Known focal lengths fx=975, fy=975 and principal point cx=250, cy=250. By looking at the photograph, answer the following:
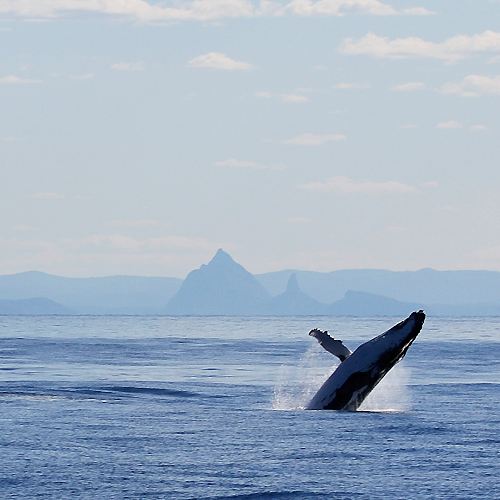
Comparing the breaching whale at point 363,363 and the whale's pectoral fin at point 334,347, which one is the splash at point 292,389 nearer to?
the breaching whale at point 363,363

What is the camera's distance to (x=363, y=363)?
16141 mm

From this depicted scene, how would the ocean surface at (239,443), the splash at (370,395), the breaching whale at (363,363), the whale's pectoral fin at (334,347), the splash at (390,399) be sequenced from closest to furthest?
the ocean surface at (239,443), the breaching whale at (363,363), the whale's pectoral fin at (334,347), the splash at (390,399), the splash at (370,395)

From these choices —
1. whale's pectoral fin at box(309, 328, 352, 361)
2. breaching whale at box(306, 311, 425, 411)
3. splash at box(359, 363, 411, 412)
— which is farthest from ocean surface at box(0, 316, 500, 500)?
whale's pectoral fin at box(309, 328, 352, 361)

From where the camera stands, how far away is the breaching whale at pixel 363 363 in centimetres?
1587

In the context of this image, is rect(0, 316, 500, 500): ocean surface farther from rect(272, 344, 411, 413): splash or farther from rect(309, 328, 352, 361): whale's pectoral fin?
rect(309, 328, 352, 361): whale's pectoral fin

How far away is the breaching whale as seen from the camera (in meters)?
15.9

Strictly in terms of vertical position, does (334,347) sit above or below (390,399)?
above

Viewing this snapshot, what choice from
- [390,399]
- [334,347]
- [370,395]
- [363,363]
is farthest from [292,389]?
[363,363]

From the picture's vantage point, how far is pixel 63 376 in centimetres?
2645

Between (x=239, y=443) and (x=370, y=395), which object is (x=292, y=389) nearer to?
(x=370, y=395)

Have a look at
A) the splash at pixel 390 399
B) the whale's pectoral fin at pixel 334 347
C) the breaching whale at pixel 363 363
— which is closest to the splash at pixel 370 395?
the splash at pixel 390 399

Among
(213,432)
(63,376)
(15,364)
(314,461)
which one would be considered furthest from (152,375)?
(314,461)

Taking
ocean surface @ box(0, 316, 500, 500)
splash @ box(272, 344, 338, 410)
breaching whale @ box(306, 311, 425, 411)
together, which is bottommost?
splash @ box(272, 344, 338, 410)

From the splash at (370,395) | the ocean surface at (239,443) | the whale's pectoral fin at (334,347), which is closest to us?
the ocean surface at (239,443)
